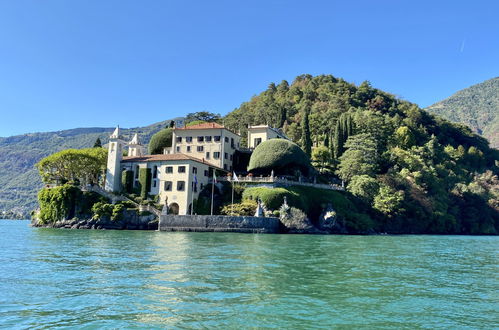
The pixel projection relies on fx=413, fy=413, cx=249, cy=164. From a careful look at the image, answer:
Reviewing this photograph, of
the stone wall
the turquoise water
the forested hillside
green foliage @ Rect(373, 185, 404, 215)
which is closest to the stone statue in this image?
the stone wall

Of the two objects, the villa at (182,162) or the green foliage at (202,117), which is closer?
the villa at (182,162)

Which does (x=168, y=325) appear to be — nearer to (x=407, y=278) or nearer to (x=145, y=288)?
(x=145, y=288)

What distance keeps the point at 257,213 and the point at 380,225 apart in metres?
25.1

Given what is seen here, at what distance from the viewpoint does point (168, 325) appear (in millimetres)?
11062

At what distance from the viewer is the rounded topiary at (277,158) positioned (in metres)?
66.1

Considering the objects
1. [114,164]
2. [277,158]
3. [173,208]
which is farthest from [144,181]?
[277,158]

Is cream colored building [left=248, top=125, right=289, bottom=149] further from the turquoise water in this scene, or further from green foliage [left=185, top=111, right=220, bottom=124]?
the turquoise water

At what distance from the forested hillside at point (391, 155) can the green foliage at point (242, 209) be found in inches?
687

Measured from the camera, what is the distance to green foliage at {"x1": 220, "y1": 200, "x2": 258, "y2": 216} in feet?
192

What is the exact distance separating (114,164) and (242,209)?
2261 cm

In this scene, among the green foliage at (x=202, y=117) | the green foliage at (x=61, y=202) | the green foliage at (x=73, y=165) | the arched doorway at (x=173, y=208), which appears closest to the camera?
the green foliage at (x=61, y=202)

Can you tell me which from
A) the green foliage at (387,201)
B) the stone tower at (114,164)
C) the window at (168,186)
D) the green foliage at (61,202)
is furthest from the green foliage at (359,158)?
the green foliage at (61,202)

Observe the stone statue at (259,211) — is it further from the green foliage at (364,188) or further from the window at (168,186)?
the green foliage at (364,188)

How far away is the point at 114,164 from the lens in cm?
6575
